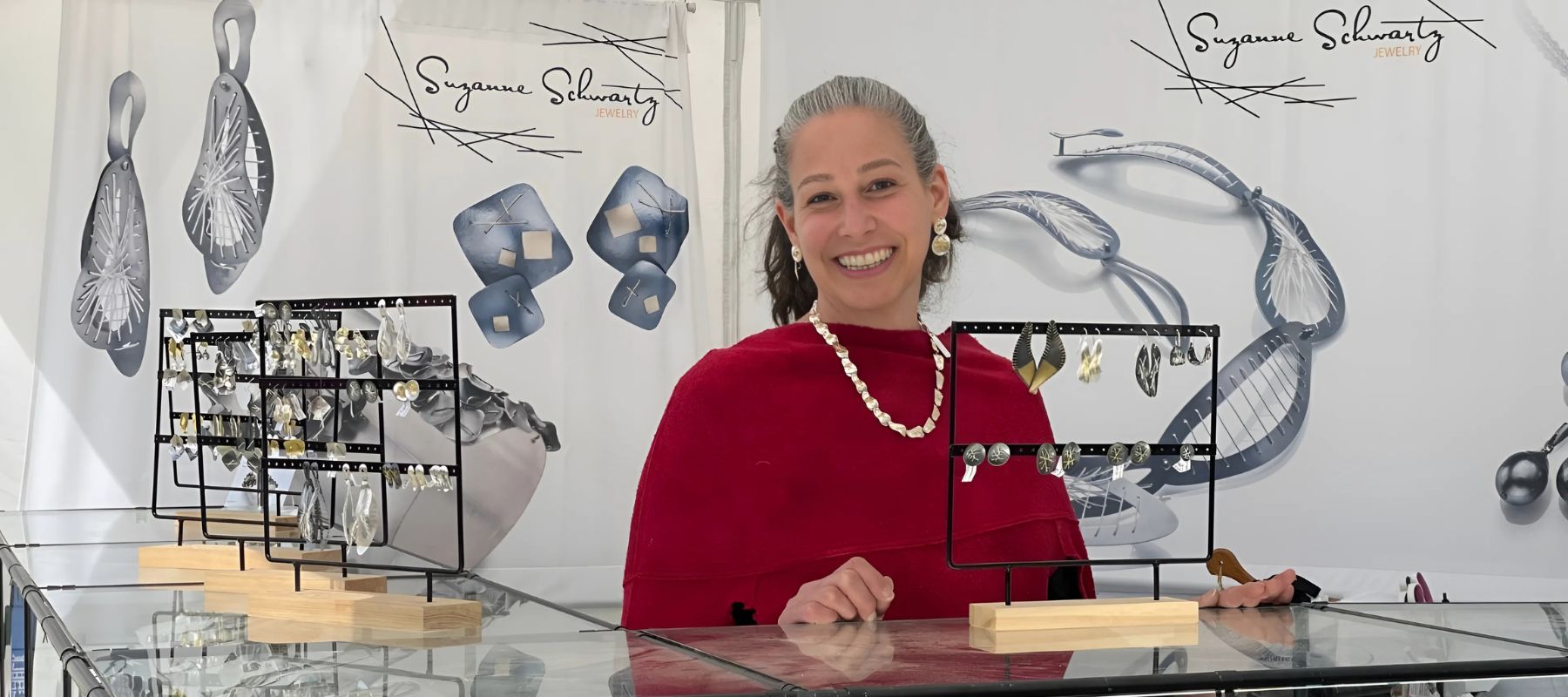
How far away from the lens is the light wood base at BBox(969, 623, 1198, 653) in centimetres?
134

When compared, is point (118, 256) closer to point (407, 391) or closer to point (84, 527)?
point (84, 527)

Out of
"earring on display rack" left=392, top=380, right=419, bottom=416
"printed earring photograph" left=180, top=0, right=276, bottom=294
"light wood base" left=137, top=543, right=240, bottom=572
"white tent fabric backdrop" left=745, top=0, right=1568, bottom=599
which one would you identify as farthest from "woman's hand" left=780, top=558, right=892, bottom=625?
"printed earring photograph" left=180, top=0, right=276, bottom=294

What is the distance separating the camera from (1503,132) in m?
3.84

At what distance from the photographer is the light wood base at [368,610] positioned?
167 cm

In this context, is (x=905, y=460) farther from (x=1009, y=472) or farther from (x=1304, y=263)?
(x=1304, y=263)

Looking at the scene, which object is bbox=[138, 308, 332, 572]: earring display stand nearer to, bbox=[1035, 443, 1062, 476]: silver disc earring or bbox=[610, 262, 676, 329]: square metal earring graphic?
bbox=[1035, 443, 1062, 476]: silver disc earring

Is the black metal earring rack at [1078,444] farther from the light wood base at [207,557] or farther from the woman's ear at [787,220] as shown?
the light wood base at [207,557]

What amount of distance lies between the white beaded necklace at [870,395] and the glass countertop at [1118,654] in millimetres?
536

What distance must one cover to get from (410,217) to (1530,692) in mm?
4068

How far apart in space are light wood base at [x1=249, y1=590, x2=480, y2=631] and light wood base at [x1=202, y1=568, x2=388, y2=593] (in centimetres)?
4

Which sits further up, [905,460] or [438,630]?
[905,460]

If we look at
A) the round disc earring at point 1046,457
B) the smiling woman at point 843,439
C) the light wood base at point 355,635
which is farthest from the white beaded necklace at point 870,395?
the light wood base at point 355,635

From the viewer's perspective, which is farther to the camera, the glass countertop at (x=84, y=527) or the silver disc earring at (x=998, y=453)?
the glass countertop at (x=84, y=527)

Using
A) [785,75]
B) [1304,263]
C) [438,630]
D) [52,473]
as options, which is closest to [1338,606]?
[438,630]
